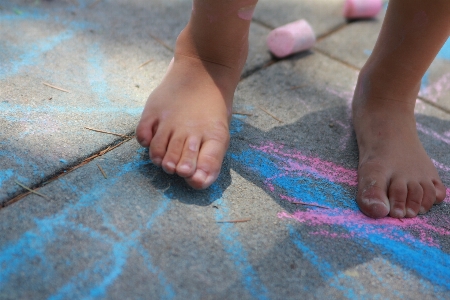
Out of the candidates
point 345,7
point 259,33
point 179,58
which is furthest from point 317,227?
point 345,7

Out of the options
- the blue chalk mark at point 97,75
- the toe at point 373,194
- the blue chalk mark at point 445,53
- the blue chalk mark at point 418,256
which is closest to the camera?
the blue chalk mark at point 418,256

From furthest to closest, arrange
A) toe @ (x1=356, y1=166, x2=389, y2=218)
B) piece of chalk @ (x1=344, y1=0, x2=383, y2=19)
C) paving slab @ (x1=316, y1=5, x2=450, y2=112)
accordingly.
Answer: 1. piece of chalk @ (x1=344, y1=0, x2=383, y2=19)
2. paving slab @ (x1=316, y1=5, x2=450, y2=112)
3. toe @ (x1=356, y1=166, x2=389, y2=218)

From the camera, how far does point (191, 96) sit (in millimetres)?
1168

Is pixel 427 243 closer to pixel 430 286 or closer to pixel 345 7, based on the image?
pixel 430 286

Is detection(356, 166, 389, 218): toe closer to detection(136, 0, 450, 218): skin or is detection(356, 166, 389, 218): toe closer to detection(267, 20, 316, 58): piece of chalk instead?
detection(136, 0, 450, 218): skin

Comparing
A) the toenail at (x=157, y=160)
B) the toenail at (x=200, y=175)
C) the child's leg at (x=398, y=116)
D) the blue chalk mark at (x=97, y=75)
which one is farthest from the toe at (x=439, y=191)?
the blue chalk mark at (x=97, y=75)

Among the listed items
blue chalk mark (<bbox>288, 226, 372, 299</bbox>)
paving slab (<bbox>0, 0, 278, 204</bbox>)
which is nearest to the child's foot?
blue chalk mark (<bbox>288, 226, 372, 299</bbox>)

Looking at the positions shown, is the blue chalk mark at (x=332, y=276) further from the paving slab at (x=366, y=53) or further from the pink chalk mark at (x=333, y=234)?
the paving slab at (x=366, y=53)

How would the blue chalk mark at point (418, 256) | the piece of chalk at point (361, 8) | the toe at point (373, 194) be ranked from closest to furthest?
the blue chalk mark at point (418, 256)
the toe at point (373, 194)
the piece of chalk at point (361, 8)

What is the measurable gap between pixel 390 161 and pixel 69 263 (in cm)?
82

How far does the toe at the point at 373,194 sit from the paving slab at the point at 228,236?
3cm

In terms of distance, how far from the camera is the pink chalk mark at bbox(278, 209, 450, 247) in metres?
1.07

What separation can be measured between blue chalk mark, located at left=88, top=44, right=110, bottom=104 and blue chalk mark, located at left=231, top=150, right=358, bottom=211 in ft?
1.47

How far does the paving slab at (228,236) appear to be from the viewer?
0.88 m
